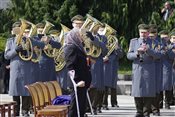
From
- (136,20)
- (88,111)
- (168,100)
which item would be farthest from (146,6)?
(88,111)

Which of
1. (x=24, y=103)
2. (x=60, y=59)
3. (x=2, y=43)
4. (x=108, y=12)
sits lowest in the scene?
(x=24, y=103)

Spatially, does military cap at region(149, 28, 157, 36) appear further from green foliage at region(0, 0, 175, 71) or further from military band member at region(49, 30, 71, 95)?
green foliage at region(0, 0, 175, 71)

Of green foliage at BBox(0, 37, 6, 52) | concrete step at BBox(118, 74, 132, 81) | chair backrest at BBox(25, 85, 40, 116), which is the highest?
green foliage at BBox(0, 37, 6, 52)

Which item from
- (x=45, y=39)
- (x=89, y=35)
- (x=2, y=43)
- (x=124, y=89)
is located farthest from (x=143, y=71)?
(x=2, y=43)

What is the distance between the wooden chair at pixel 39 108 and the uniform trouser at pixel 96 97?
10.5ft

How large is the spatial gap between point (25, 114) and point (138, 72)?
8.06ft

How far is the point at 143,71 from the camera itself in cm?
1405

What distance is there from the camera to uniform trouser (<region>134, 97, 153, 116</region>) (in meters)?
14.0

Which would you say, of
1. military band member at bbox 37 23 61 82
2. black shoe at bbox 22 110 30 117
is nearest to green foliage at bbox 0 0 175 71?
military band member at bbox 37 23 61 82

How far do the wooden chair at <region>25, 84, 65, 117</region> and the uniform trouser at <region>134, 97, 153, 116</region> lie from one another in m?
2.45

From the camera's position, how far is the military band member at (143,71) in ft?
45.6

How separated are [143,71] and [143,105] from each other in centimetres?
70

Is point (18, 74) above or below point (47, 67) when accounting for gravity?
below

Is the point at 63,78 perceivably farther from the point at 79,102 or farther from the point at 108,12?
the point at 108,12
